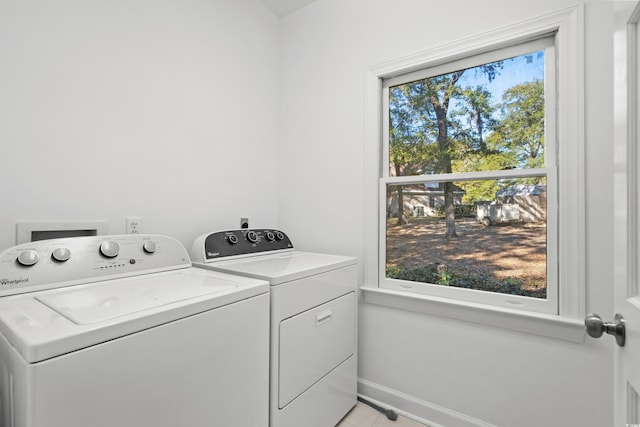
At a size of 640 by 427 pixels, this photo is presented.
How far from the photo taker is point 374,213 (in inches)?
73.8

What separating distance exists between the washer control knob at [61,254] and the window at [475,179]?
1529 millimetres

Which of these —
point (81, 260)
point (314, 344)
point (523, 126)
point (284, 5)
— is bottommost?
point (314, 344)

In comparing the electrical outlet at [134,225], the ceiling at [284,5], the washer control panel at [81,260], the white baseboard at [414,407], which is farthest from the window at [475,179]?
the electrical outlet at [134,225]

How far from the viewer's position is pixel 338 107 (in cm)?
203

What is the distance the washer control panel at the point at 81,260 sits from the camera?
1.01 meters

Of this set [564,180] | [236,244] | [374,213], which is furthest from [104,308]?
[564,180]

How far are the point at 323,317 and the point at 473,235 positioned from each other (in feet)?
3.05

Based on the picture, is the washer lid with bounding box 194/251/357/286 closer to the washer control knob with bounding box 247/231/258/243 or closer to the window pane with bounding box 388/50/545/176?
the washer control knob with bounding box 247/231/258/243

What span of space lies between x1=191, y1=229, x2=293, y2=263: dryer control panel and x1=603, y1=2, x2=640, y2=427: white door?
1529mm

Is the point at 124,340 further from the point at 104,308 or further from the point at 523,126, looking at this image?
the point at 523,126

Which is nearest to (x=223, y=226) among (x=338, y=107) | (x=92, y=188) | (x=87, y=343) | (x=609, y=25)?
(x=92, y=188)

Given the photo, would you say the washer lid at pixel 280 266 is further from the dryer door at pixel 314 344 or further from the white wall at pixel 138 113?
the white wall at pixel 138 113

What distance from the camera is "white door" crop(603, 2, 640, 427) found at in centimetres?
64

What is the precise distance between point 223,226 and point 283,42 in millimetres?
1483
